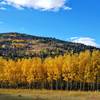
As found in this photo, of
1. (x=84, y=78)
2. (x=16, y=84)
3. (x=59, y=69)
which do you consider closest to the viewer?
(x=84, y=78)

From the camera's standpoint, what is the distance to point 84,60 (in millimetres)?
109500

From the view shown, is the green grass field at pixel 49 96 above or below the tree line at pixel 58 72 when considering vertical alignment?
below

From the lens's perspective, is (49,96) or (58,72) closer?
(49,96)

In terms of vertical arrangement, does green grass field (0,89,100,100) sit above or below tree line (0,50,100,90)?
below

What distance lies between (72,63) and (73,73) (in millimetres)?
3424

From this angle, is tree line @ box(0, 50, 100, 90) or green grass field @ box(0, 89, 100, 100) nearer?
green grass field @ box(0, 89, 100, 100)

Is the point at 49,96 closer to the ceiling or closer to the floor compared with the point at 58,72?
closer to the floor

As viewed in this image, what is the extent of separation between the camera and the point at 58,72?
113 m

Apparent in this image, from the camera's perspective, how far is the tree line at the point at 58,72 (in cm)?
10775

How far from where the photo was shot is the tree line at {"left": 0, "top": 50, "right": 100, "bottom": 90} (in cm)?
10775

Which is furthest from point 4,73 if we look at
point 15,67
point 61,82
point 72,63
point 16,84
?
point 72,63

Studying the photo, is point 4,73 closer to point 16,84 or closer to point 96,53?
point 16,84

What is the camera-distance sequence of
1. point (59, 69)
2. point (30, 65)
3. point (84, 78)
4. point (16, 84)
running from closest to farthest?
point (84, 78), point (59, 69), point (30, 65), point (16, 84)

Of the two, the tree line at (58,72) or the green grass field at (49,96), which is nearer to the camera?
the green grass field at (49,96)
